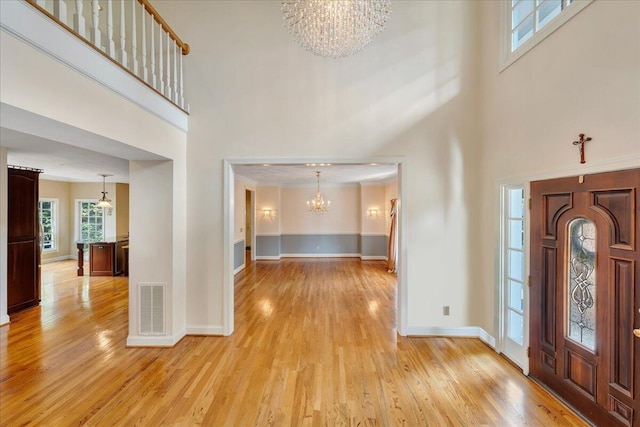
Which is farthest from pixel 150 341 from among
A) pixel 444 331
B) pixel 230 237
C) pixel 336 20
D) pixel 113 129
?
Answer: pixel 336 20

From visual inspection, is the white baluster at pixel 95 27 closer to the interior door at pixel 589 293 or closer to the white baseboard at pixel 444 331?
Answer: the interior door at pixel 589 293

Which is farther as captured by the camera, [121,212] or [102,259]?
[121,212]

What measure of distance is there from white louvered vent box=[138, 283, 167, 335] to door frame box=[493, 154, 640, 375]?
416 centimetres

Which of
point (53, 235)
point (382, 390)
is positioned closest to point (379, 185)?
Result: point (382, 390)

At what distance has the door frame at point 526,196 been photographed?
198cm

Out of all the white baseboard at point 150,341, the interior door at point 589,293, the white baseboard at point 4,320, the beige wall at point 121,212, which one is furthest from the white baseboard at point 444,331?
the beige wall at point 121,212

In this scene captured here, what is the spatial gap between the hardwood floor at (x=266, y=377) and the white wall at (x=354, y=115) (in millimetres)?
657

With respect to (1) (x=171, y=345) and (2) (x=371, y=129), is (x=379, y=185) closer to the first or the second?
(2) (x=371, y=129)

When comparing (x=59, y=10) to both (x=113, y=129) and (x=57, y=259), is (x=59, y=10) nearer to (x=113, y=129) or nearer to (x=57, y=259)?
(x=113, y=129)

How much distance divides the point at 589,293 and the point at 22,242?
25.8ft

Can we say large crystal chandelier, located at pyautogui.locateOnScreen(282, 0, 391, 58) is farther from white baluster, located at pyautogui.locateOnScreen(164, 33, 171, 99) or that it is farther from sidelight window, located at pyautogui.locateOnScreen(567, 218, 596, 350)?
sidelight window, located at pyautogui.locateOnScreen(567, 218, 596, 350)

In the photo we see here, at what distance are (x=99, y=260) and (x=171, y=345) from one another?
546 centimetres

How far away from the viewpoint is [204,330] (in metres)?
3.80

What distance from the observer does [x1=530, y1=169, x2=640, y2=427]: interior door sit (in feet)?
6.32
